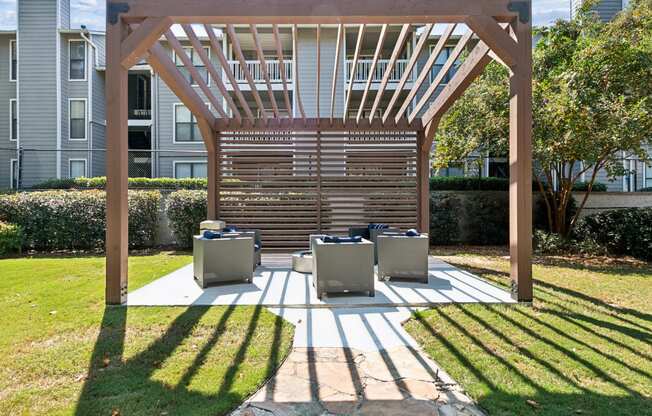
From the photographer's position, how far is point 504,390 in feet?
7.74

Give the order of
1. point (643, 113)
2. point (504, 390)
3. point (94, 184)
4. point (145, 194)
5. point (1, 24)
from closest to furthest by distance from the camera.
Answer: point (504, 390) → point (643, 113) → point (145, 194) → point (94, 184) → point (1, 24)

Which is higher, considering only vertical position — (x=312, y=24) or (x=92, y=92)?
(x=92, y=92)

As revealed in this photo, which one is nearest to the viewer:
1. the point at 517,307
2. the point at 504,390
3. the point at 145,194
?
the point at 504,390

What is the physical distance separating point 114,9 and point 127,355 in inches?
138

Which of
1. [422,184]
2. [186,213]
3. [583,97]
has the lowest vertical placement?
[186,213]

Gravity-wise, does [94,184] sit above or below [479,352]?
above

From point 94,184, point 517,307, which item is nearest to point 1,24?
point 94,184

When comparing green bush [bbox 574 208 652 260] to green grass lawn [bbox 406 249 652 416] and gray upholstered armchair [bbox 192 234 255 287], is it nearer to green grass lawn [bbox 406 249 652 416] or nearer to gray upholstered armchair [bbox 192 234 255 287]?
green grass lawn [bbox 406 249 652 416]

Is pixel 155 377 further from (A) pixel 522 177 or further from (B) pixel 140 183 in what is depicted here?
(B) pixel 140 183

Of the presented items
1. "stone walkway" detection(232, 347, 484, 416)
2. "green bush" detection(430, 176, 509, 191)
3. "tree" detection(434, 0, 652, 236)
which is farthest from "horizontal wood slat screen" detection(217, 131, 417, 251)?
"stone walkway" detection(232, 347, 484, 416)

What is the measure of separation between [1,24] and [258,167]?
13.6 m

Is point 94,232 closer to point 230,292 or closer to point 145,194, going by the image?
point 145,194

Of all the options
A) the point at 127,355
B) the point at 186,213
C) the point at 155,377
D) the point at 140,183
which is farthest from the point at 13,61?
the point at 155,377

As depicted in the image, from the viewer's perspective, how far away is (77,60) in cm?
1473
